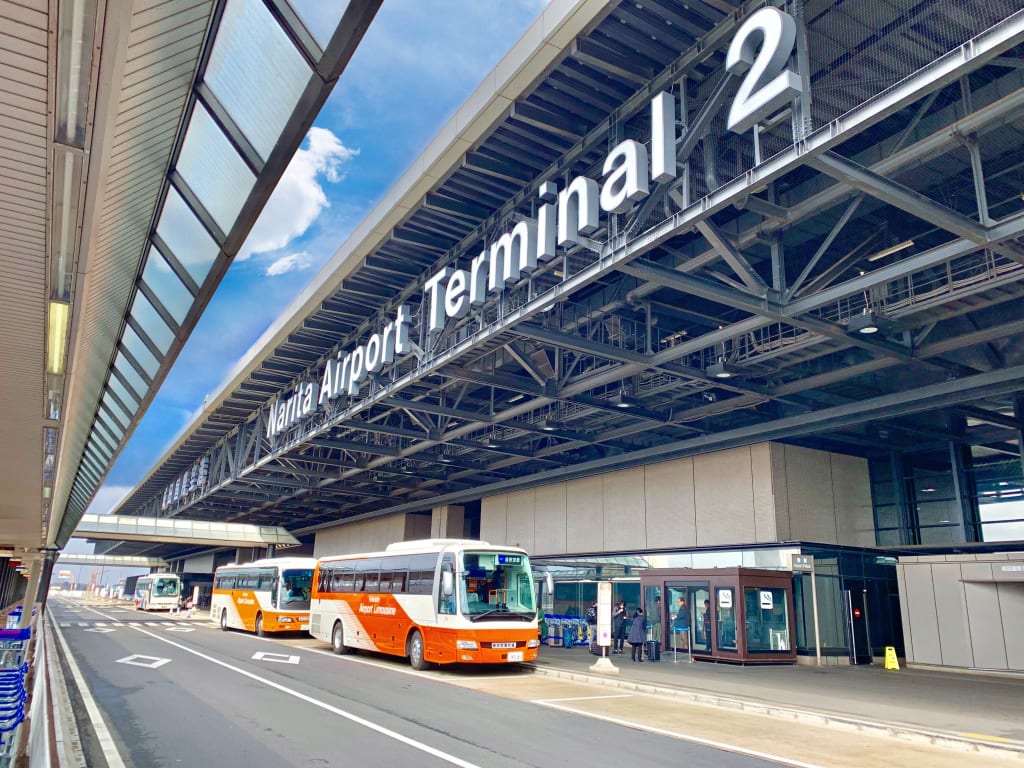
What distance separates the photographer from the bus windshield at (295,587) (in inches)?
1138

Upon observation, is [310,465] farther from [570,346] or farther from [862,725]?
[862,725]

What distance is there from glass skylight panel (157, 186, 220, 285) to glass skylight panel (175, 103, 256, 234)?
0.93ft

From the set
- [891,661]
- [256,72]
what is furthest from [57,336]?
[891,661]

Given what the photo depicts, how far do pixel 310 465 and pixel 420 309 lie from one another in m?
21.8

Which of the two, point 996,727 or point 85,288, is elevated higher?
point 85,288

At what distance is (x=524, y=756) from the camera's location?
8.48 meters

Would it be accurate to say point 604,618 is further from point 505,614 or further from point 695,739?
point 695,739

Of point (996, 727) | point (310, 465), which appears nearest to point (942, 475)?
point (996, 727)

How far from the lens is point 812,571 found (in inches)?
827

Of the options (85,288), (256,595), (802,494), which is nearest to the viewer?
(85,288)

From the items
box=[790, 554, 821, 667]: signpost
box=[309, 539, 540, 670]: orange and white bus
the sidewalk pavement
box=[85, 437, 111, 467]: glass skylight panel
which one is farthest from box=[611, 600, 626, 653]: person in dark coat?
box=[85, 437, 111, 467]: glass skylight panel

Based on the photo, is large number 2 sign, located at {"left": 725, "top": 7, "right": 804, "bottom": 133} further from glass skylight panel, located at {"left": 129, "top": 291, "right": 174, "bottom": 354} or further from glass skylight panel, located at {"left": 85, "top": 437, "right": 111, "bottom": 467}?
glass skylight panel, located at {"left": 85, "top": 437, "right": 111, "bottom": 467}

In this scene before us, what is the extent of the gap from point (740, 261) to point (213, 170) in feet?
27.8

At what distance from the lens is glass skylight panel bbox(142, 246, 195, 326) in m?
7.61
